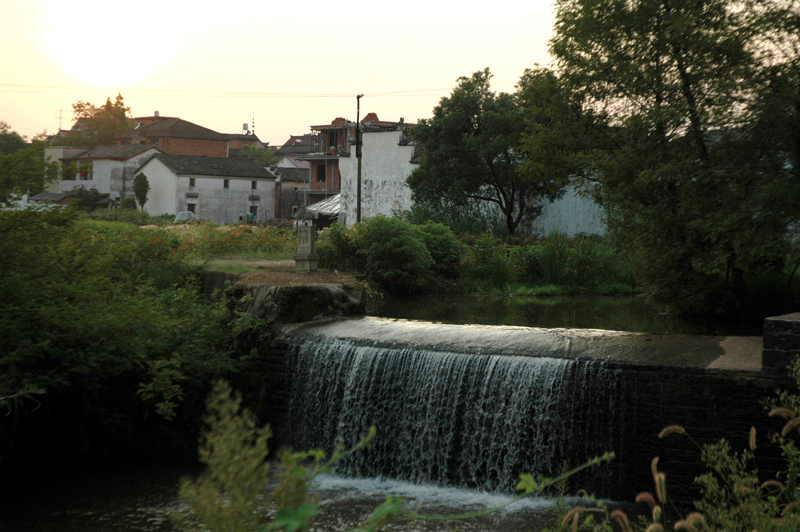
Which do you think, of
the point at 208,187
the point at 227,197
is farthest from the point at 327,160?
the point at 208,187

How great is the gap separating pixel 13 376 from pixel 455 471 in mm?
4473

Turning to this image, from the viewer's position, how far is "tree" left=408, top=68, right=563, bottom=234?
80.9ft

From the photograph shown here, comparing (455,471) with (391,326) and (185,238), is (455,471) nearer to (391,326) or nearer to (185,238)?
(391,326)

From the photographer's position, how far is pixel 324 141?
167 ft

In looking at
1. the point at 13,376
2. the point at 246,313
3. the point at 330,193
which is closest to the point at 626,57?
the point at 246,313

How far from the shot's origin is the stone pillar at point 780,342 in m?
6.32

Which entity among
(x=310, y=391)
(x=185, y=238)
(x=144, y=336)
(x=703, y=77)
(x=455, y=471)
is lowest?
(x=455, y=471)

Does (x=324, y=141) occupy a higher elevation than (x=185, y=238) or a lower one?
higher

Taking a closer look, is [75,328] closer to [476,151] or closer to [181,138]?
[476,151]

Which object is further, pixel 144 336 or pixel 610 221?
pixel 610 221

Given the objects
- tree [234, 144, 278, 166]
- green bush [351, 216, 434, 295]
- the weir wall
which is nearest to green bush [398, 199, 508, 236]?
green bush [351, 216, 434, 295]

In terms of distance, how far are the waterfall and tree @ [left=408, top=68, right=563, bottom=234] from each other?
1688cm

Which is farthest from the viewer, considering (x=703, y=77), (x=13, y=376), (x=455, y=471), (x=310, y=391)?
(x=703, y=77)

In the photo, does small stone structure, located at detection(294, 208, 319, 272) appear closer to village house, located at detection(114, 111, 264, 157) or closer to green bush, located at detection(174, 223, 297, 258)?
green bush, located at detection(174, 223, 297, 258)
